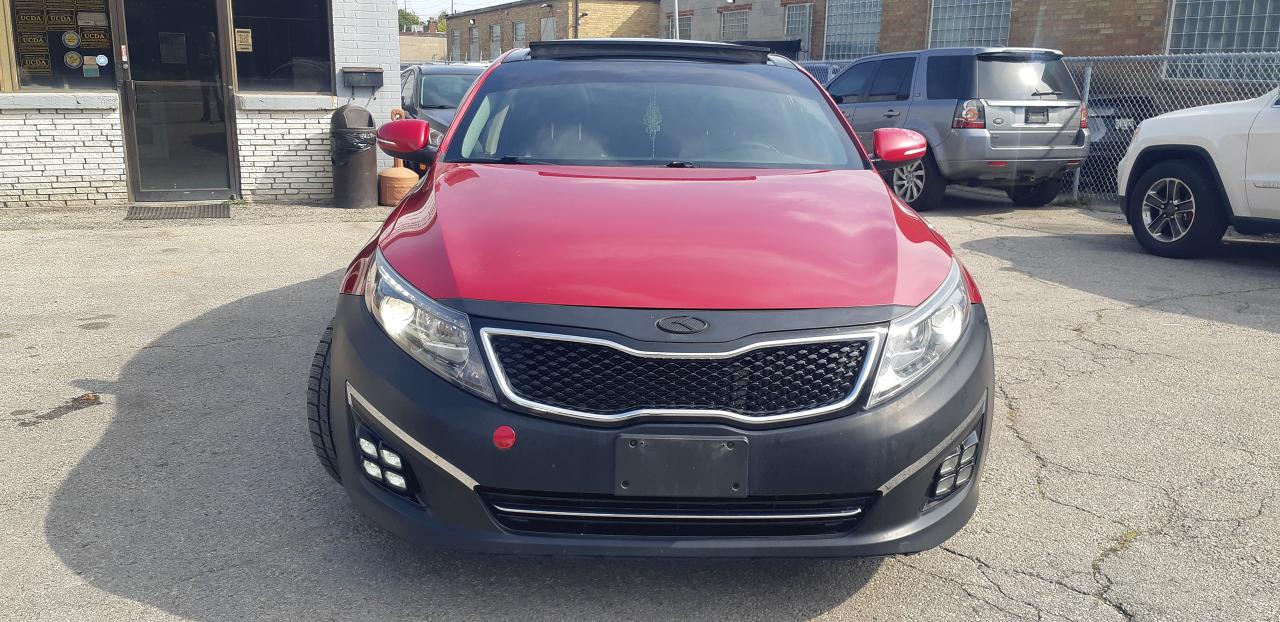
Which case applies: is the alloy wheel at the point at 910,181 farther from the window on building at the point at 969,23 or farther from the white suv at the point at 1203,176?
the window on building at the point at 969,23

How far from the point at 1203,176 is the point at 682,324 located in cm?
691

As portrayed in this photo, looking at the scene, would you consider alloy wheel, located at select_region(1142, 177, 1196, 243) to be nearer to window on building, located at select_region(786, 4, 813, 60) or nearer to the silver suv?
the silver suv

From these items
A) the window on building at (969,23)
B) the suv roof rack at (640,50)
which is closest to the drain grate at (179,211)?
the suv roof rack at (640,50)

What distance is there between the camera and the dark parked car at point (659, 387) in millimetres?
2547

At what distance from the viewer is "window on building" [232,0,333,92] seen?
10.4 m

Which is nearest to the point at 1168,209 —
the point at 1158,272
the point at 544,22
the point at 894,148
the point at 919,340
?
the point at 1158,272

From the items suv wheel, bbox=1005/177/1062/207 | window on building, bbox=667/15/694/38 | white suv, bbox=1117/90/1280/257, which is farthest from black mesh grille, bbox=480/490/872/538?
window on building, bbox=667/15/694/38

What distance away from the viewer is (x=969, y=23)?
22156mm

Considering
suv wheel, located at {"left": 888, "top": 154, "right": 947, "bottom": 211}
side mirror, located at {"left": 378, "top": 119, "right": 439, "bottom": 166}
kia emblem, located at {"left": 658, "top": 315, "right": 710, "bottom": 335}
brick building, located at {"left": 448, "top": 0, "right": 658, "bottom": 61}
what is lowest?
suv wheel, located at {"left": 888, "top": 154, "right": 947, "bottom": 211}

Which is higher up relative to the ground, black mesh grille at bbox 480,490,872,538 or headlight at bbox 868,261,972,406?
headlight at bbox 868,261,972,406

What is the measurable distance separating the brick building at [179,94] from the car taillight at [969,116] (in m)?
5.82

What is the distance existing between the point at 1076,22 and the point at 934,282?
61.9 ft


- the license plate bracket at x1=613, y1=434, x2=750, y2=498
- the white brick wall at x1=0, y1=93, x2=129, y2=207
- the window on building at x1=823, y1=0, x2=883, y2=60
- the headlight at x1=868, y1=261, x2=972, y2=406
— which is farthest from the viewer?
the window on building at x1=823, y1=0, x2=883, y2=60

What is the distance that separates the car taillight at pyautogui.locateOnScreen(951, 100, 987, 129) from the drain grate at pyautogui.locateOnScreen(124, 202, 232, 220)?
718 cm
